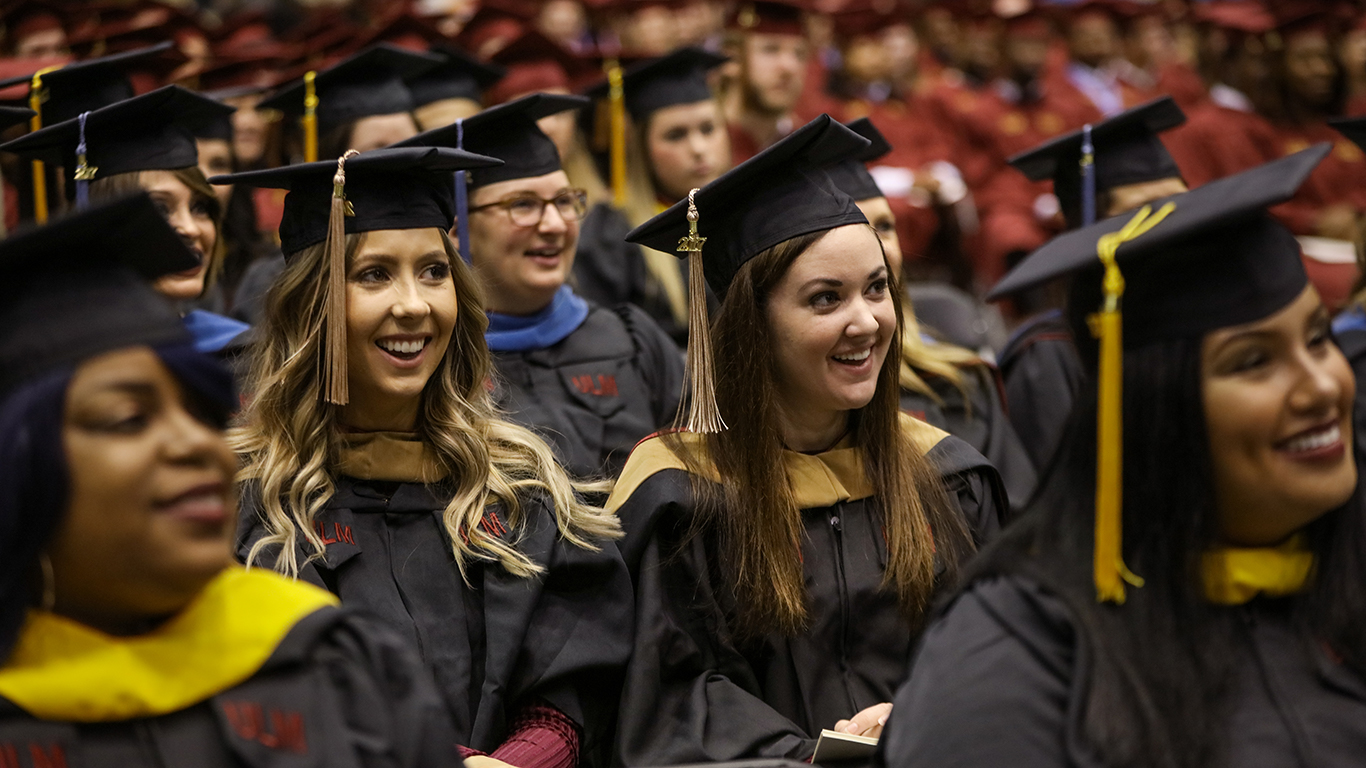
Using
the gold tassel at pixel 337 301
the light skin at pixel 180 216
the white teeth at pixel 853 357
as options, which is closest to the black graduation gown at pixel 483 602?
the gold tassel at pixel 337 301

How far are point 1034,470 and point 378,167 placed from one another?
7.77ft

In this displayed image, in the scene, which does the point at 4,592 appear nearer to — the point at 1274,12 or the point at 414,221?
the point at 414,221

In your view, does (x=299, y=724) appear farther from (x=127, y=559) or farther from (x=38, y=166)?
(x=38, y=166)

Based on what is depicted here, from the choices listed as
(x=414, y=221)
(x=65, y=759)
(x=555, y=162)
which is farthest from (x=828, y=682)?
(x=555, y=162)

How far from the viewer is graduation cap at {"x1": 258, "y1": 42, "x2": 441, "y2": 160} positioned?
14.9 ft

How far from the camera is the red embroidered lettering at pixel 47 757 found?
158 cm

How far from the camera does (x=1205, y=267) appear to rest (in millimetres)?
1880

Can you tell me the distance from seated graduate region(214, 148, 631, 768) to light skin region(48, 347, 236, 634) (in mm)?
1030

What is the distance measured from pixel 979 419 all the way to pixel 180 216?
2470 millimetres

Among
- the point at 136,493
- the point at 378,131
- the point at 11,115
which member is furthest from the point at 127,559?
the point at 378,131

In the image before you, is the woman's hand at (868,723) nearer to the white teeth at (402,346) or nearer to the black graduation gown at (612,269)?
the white teeth at (402,346)

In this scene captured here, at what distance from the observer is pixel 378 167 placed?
2875 millimetres

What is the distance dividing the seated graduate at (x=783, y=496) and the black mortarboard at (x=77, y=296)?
4.45 feet

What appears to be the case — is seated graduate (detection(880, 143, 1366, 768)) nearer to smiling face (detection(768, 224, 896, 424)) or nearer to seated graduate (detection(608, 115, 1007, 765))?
seated graduate (detection(608, 115, 1007, 765))
